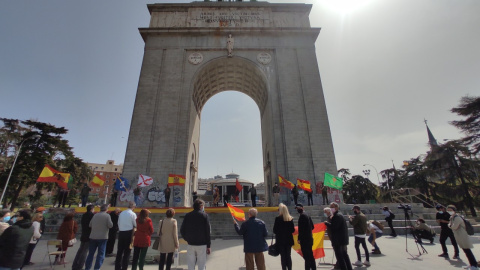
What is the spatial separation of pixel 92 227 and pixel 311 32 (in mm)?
25512

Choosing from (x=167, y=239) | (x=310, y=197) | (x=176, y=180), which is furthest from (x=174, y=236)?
(x=310, y=197)

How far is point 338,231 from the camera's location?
5.46 metres

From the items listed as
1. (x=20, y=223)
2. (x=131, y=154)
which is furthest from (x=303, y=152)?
(x=20, y=223)

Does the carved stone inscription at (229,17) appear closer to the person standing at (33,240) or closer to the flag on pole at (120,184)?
the flag on pole at (120,184)

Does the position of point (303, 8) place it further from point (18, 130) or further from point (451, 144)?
point (18, 130)

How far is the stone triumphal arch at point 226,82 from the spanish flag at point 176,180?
2.19ft

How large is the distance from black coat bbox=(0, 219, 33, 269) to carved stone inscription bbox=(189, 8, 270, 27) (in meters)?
24.5

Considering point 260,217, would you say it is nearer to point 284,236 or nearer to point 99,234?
point 284,236

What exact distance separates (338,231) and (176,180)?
14.6 m

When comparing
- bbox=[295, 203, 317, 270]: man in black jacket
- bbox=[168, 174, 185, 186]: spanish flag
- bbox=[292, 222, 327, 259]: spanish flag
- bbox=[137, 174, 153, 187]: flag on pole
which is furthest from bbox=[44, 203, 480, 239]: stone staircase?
bbox=[295, 203, 317, 270]: man in black jacket

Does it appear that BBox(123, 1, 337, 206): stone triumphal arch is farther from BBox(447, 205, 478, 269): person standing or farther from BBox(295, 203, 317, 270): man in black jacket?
BBox(295, 203, 317, 270): man in black jacket

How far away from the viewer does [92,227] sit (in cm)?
564

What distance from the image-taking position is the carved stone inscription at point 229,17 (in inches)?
962

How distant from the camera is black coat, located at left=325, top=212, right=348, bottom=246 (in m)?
5.37
